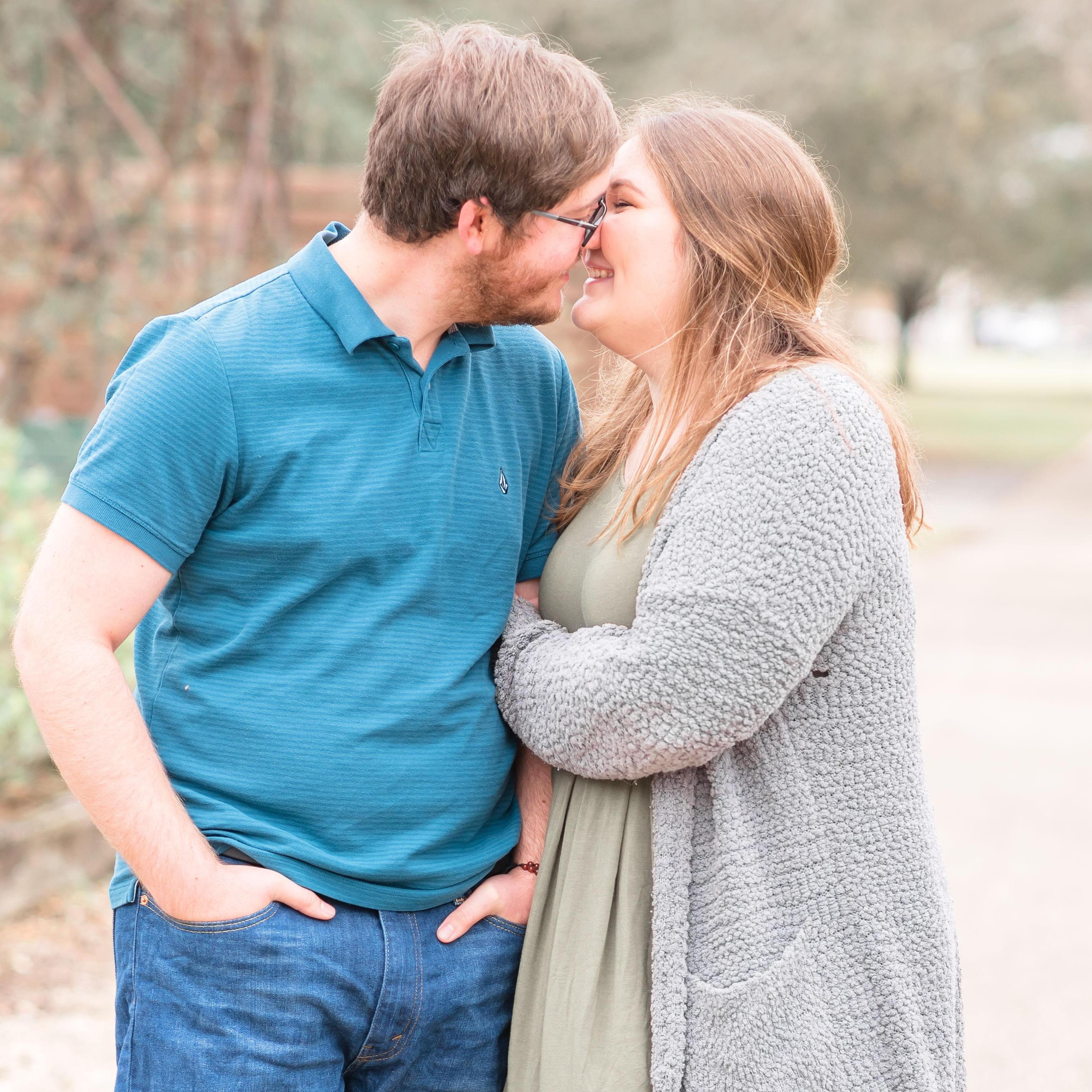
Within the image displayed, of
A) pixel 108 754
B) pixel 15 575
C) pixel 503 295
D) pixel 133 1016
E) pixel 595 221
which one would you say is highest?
pixel 595 221

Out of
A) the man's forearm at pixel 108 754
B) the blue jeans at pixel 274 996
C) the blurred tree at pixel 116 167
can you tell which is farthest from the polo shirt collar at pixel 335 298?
the blurred tree at pixel 116 167

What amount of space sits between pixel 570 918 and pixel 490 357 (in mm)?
913

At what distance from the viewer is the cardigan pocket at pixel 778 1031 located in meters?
1.87

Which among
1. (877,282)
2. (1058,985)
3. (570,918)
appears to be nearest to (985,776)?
(1058,985)

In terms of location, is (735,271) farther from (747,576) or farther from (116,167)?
(116,167)

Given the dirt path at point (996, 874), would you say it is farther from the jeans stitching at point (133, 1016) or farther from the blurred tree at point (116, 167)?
the blurred tree at point (116, 167)

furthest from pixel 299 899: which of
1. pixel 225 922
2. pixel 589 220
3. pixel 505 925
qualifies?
pixel 589 220

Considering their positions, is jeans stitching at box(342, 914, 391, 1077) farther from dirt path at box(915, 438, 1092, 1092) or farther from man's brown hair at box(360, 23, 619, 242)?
dirt path at box(915, 438, 1092, 1092)

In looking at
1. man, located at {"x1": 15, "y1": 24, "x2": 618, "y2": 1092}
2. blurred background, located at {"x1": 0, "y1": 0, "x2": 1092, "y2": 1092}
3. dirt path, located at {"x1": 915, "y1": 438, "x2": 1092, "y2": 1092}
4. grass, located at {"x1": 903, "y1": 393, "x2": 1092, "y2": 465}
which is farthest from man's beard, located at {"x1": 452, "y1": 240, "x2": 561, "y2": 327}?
grass, located at {"x1": 903, "y1": 393, "x2": 1092, "y2": 465}

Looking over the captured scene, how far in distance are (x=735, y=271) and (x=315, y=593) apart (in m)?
0.80

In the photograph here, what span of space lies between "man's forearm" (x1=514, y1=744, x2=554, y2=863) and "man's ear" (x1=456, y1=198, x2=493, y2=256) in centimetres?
80

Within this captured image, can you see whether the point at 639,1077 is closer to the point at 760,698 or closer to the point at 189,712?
the point at 760,698

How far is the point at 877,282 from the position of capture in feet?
119

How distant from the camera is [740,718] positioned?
72.1 inches
